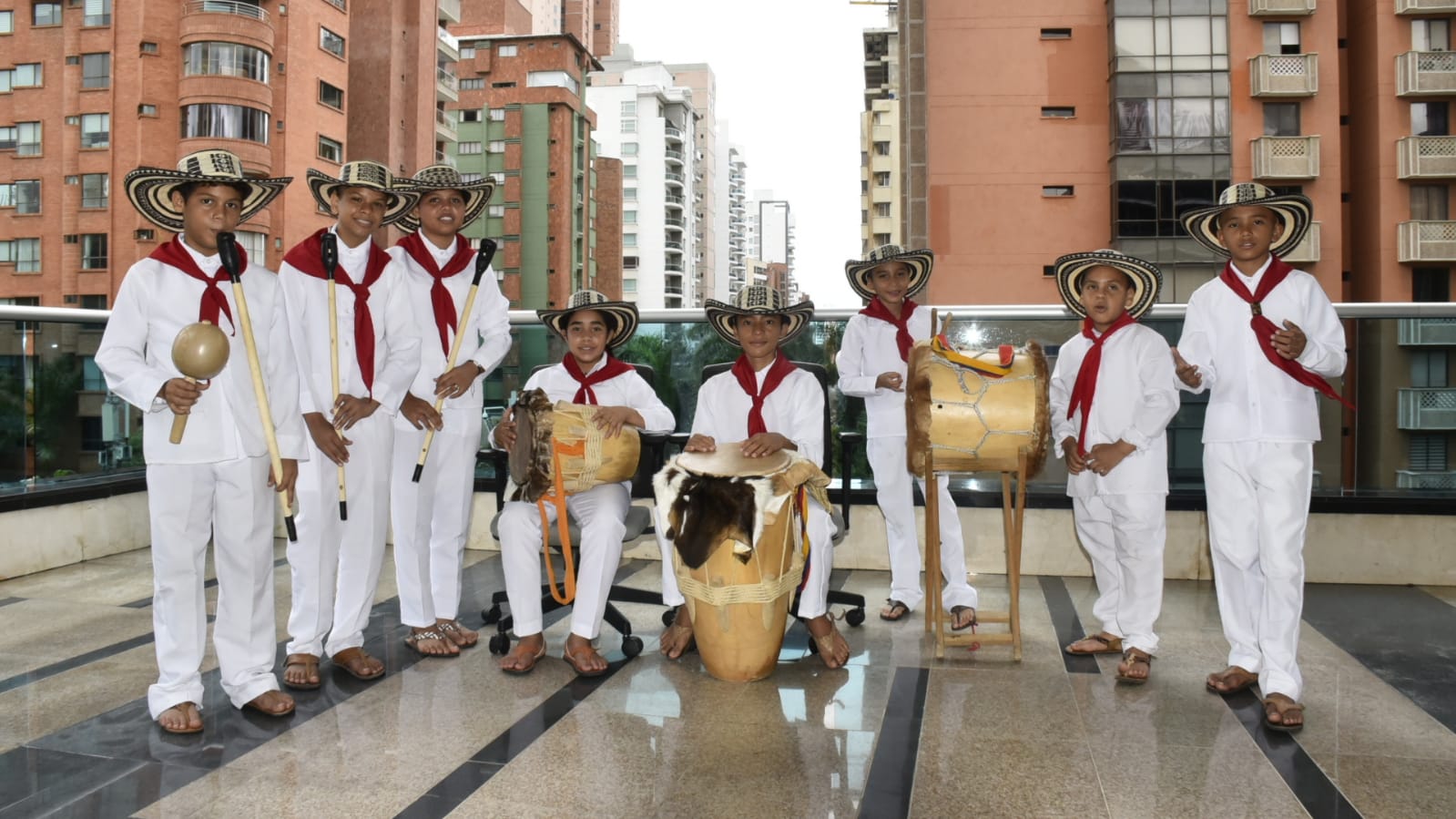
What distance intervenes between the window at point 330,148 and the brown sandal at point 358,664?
34849mm

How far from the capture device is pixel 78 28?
3338cm

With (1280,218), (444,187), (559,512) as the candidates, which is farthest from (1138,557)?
(444,187)

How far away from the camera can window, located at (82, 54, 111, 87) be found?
1310 inches

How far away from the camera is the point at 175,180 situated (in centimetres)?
306

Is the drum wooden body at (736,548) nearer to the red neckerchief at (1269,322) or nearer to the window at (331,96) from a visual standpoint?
the red neckerchief at (1269,322)

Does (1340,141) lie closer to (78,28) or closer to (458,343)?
(458,343)

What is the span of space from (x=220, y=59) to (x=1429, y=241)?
35793 mm

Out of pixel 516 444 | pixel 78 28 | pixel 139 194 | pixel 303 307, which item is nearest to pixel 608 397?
pixel 516 444

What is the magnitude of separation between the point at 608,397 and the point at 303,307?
1131 mm

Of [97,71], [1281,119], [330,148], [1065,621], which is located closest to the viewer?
[1065,621]

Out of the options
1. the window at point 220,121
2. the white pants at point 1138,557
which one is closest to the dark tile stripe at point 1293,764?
the white pants at point 1138,557

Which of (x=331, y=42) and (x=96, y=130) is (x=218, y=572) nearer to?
(x=96, y=130)

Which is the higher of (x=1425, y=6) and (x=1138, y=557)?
(x=1425, y=6)

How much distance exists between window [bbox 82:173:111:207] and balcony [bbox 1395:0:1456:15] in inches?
1520
